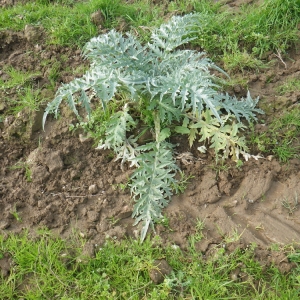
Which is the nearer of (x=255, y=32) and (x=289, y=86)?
(x=289, y=86)

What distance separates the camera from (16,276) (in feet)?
8.16

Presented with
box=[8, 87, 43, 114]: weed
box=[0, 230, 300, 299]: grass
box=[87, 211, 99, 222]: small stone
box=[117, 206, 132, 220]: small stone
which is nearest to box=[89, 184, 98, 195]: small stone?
box=[87, 211, 99, 222]: small stone

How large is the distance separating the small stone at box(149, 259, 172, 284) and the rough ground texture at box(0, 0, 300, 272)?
0.60 feet

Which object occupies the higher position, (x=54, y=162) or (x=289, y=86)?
(x=54, y=162)

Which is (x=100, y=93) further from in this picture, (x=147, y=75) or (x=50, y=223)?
(x=50, y=223)

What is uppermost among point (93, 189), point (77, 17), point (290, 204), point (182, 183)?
point (77, 17)

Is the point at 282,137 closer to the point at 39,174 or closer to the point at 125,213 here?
the point at 125,213

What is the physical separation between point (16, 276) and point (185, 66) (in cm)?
185

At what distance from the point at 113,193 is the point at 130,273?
66 cm

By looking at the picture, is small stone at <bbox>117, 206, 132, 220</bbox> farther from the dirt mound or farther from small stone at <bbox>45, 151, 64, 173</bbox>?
small stone at <bbox>45, 151, 64, 173</bbox>

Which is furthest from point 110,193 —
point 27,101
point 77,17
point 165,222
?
point 77,17

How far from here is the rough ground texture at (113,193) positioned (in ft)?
8.72

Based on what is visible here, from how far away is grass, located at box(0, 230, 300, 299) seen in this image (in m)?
2.39

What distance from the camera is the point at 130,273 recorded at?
2.47 meters
